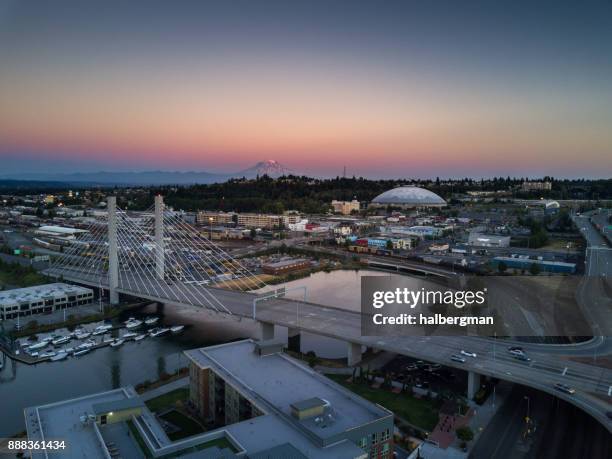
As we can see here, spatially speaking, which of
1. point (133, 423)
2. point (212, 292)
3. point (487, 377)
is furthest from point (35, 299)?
point (487, 377)

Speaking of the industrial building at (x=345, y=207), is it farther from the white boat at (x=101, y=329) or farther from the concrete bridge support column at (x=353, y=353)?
the concrete bridge support column at (x=353, y=353)

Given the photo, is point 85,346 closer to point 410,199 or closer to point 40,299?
point 40,299

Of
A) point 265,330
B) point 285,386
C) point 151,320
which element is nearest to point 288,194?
point 151,320

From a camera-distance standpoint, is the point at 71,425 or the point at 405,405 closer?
the point at 71,425

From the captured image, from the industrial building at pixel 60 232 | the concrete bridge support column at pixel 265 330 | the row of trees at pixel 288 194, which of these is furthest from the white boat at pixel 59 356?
the row of trees at pixel 288 194

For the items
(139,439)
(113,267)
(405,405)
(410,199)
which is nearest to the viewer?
(139,439)

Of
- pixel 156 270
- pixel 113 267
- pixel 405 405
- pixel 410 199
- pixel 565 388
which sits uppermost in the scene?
pixel 410 199

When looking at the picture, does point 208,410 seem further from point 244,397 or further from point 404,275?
point 404,275
